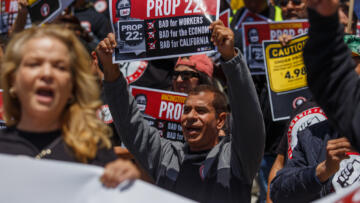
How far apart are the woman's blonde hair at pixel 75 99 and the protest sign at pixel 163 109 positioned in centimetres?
204

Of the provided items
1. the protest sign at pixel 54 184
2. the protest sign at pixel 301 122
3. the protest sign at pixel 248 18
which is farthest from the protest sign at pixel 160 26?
the protest sign at pixel 248 18

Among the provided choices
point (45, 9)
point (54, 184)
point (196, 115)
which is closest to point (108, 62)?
point (196, 115)

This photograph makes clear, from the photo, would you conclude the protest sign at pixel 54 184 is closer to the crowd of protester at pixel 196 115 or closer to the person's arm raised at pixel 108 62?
the crowd of protester at pixel 196 115

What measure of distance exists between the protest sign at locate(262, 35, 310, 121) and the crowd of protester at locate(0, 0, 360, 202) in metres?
0.11

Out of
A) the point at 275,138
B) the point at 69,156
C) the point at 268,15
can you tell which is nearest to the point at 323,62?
the point at 69,156

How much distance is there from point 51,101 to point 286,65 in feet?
9.32

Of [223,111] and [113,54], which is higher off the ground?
[113,54]

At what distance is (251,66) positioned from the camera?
5.12m

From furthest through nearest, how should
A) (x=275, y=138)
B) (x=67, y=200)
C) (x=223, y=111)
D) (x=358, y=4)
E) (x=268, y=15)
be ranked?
(x=268, y=15) < (x=275, y=138) < (x=358, y=4) < (x=223, y=111) < (x=67, y=200)

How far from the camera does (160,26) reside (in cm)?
376

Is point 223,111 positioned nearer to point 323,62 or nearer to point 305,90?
point 305,90

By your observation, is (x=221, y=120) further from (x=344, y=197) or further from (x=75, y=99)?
(x=344, y=197)

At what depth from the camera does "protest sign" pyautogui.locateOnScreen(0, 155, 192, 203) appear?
2.10m

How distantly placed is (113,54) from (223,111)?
819 millimetres
